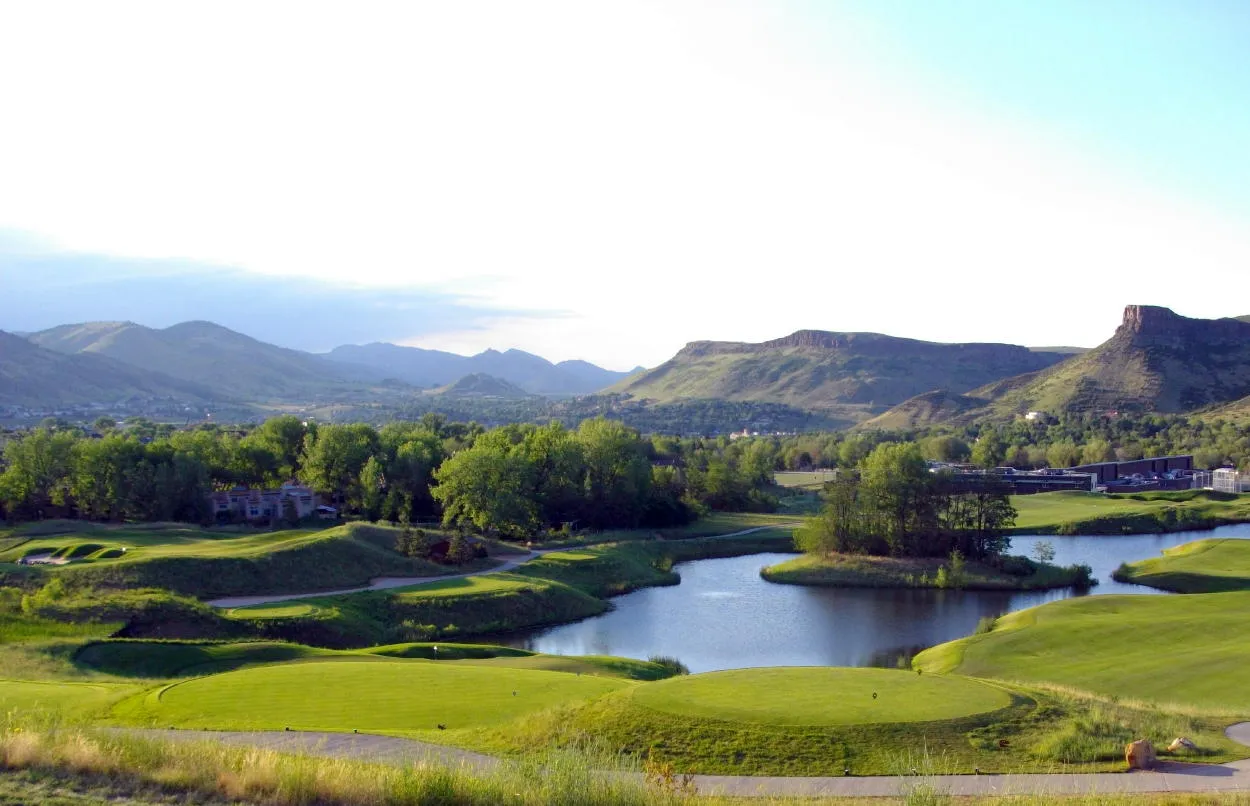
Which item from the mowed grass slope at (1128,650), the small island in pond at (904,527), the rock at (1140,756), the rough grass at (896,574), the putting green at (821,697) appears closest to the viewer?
the rock at (1140,756)

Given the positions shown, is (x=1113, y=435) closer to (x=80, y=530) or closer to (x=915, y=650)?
(x=915, y=650)

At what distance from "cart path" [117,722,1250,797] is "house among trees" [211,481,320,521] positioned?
61.9m

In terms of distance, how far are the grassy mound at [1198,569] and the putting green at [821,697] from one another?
39470 mm

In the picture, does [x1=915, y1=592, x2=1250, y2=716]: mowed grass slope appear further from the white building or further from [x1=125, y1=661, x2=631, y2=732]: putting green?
the white building

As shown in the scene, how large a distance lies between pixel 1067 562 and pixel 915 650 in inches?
1244

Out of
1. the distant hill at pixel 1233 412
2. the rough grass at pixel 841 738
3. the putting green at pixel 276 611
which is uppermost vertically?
the distant hill at pixel 1233 412

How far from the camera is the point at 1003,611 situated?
53.0 m

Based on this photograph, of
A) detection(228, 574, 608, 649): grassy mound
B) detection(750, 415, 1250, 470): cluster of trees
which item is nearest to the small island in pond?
detection(228, 574, 608, 649): grassy mound

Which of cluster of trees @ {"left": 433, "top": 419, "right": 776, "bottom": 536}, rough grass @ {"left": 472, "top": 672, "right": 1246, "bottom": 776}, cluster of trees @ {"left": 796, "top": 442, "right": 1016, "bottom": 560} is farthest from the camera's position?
cluster of trees @ {"left": 433, "top": 419, "right": 776, "bottom": 536}

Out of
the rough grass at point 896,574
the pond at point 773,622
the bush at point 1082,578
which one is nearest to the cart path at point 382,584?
the pond at point 773,622

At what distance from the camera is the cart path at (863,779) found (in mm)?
15617

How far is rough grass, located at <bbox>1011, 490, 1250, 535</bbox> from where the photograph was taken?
86250 millimetres

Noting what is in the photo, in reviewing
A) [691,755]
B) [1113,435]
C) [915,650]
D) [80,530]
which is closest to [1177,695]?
[915,650]

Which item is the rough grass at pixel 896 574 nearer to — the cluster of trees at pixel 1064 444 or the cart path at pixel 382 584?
the cart path at pixel 382 584
